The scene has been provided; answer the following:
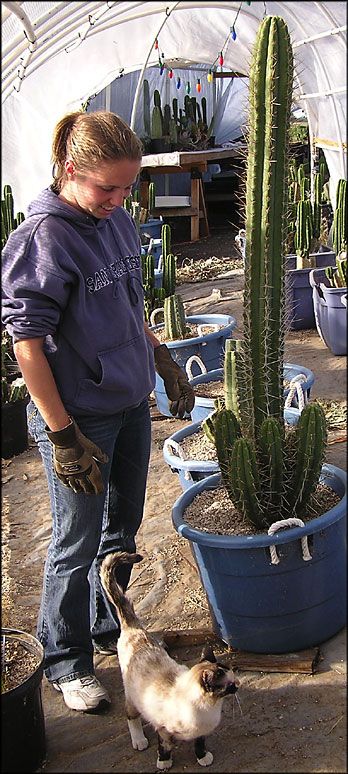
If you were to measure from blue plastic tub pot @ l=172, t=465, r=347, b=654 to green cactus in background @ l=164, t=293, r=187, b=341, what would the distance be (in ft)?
9.90

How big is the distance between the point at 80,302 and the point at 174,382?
825 millimetres

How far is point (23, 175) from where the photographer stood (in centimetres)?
1078

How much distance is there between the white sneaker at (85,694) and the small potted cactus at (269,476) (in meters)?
0.50

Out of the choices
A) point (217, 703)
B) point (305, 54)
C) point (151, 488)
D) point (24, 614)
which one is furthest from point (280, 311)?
point (305, 54)

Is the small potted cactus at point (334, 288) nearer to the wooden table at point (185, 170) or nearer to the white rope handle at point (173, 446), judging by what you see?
the white rope handle at point (173, 446)

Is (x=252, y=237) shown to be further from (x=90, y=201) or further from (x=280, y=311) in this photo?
(x=90, y=201)

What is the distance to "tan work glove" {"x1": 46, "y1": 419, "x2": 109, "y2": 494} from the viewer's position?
2369mm

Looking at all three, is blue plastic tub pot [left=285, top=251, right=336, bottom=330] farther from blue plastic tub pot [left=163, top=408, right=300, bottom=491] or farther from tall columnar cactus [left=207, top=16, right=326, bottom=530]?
tall columnar cactus [left=207, top=16, right=326, bottom=530]

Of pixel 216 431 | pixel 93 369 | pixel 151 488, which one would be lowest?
pixel 151 488

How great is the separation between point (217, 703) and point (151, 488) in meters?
2.57

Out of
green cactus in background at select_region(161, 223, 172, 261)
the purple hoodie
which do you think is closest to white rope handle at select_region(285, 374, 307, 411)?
the purple hoodie

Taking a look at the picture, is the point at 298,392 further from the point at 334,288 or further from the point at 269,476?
the point at 334,288

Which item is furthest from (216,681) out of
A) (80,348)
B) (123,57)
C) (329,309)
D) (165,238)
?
(123,57)

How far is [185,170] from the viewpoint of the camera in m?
14.1
